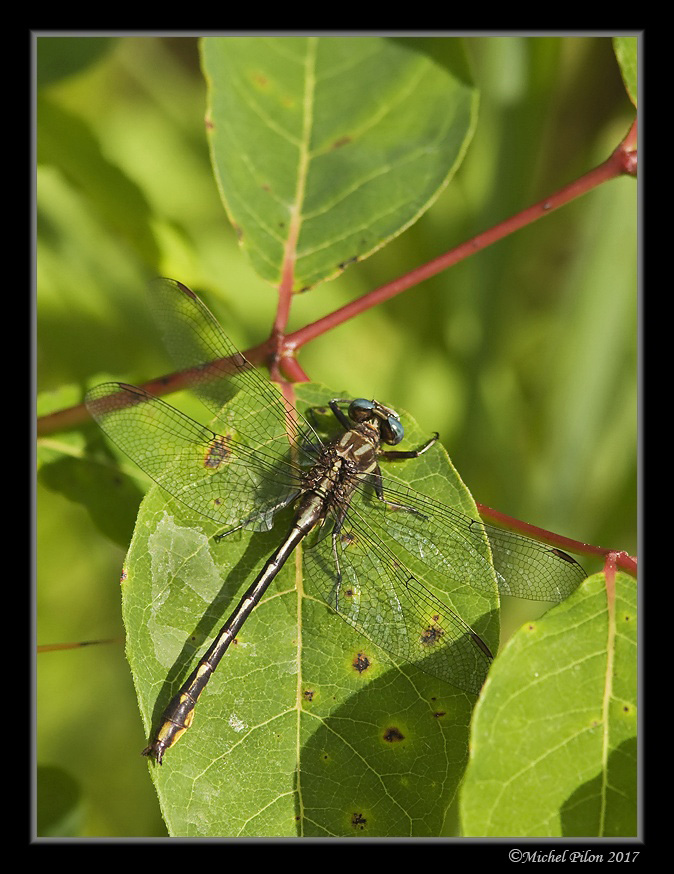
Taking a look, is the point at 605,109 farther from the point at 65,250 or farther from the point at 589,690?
the point at 589,690

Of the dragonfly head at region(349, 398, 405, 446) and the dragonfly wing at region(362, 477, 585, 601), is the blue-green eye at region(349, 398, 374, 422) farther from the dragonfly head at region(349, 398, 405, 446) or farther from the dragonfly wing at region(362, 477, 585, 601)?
the dragonfly wing at region(362, 477, 585, 601)

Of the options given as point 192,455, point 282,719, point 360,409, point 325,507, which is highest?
point 360,409

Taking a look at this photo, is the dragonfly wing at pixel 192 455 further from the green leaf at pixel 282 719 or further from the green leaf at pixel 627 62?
the green leaf at pixel 627 62

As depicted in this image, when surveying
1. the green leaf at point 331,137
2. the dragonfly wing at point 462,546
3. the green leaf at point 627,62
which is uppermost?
the green leaf at point 627,62

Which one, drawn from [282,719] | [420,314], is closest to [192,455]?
[282,719]

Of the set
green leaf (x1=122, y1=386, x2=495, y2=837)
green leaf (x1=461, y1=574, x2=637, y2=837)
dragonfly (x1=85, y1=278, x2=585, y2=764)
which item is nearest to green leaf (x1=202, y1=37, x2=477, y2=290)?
dragonfly (x1=85, y1=278, x2=585, y2=764)

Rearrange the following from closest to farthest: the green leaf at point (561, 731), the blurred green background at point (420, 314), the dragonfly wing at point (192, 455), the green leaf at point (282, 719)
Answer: the green leaf at point (561, 731), the green leaf at point (282, 719), the dragonfly wing at point (192, 455), the blurred green background at point (420, 314)

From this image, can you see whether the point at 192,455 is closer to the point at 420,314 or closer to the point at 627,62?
the point at 627,62

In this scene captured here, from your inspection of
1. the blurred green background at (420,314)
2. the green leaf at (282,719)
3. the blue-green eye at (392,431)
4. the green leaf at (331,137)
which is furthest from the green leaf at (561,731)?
the blurred green background at (420,314)

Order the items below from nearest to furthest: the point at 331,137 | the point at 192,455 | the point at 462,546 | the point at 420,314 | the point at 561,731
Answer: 1. the point at 561,731
2. the point at 462,546
3. the point at 192,455
4. the point at 331,137
5. the point at 420,314
